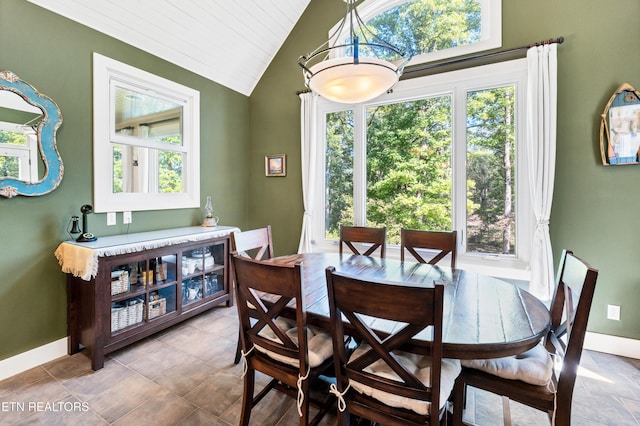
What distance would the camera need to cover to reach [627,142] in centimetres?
233

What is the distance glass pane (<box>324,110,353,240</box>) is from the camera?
3613mm

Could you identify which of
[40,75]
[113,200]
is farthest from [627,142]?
[40,75]

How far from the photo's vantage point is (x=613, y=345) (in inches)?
96.3

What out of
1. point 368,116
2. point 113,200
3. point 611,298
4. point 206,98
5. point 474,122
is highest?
point 206,98

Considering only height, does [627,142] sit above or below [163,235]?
above

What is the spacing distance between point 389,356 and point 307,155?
9.38 feet

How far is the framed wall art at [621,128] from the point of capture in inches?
90.7

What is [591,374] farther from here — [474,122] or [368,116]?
[368,116]

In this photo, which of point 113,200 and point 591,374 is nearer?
point 591,374

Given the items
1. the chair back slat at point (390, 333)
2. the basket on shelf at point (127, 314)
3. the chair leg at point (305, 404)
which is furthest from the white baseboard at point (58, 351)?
the chair back slat at point (390, 333)

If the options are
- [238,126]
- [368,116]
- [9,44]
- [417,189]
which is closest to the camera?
[9,44]

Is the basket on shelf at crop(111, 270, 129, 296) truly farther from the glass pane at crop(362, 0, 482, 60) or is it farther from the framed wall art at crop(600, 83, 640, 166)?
the framed wall art at crop(600, 83, 640, 166)

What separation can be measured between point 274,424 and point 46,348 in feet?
6.72

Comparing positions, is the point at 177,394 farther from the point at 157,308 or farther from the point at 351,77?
the point at 351,77
